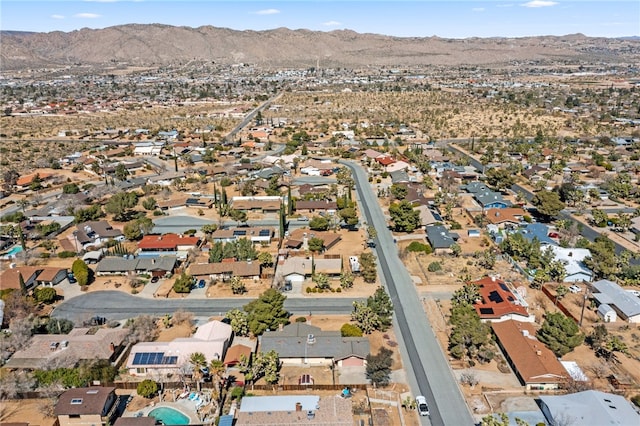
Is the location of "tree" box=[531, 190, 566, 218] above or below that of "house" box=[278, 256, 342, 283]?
above

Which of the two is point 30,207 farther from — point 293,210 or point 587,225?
point 587,225

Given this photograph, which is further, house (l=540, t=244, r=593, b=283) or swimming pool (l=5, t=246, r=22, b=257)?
swimming pool (l=5, t=246, r=22, b=257)

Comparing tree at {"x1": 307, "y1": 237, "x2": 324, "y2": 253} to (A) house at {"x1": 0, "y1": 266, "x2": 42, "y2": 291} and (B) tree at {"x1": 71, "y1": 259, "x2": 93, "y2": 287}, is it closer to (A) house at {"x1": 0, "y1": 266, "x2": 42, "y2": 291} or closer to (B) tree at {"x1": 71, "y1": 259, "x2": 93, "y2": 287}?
(B) tree at {"x1": 71, "y1": 259, "x2": 93, "y2": 287}

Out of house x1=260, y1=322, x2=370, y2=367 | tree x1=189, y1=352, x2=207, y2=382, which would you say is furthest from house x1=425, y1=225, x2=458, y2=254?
tree x1=189, y1=352, x2=207, y2=382

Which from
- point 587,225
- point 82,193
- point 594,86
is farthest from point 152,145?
point 594,86

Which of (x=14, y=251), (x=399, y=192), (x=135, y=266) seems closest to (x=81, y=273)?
(x=135, y=266)

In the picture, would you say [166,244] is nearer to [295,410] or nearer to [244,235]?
[244,235]

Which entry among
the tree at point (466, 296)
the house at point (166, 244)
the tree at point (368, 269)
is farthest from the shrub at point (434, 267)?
the house at point (166, 244)
